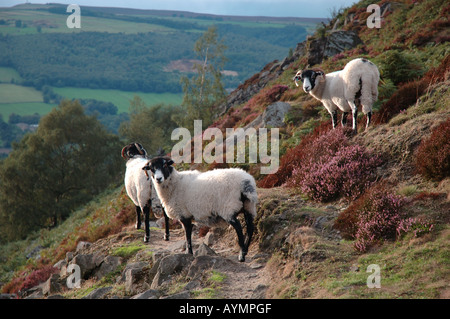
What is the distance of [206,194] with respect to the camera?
9.15 metres

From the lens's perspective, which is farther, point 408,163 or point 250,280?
point 408,163

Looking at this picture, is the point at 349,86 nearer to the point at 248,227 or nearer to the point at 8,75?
the point at 248,227

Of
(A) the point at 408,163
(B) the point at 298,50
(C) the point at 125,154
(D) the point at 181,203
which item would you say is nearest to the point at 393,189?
(A) the point at 408,163

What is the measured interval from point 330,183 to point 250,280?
363cm

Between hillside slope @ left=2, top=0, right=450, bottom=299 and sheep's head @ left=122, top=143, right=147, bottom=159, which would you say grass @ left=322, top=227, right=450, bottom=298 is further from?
sheep's head @ left=122, top=143, right=147, bottom=159

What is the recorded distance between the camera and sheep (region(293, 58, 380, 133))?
1137cm

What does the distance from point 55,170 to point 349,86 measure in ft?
131

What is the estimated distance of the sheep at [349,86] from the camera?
37.3 ft

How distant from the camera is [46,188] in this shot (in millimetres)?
42688

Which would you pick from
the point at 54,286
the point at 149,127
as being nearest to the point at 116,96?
the point at 149,127

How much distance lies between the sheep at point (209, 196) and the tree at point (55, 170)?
3529 cm

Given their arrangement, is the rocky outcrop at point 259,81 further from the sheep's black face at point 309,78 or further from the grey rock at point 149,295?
the grey rock at point 149,295
